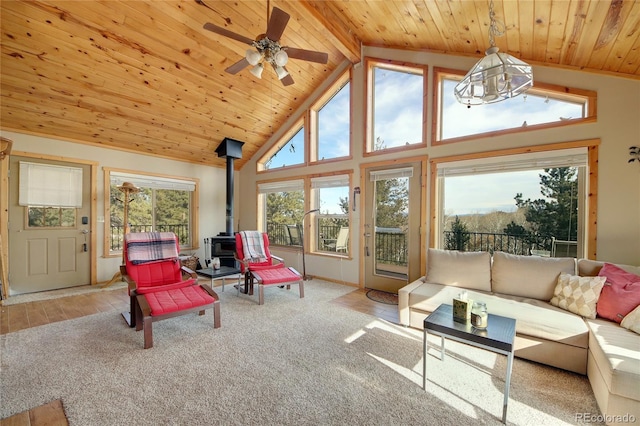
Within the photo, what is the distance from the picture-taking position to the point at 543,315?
2363mm

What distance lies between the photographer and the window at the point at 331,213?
499 cm

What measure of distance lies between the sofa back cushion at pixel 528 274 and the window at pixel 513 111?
5.32 feet

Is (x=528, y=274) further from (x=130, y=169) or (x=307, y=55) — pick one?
(x=130, y=169)

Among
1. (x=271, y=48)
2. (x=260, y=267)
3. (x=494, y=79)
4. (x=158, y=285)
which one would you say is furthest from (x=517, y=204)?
(x=158, y=285)

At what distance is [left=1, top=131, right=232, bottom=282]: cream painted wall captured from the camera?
14.0 feet

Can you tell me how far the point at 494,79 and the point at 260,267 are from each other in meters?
3.69

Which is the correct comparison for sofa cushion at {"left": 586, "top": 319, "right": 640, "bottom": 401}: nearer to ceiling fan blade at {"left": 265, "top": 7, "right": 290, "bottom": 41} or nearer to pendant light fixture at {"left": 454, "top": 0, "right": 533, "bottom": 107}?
pendant light fixture at {"left": 454, "top": 0, "right": 533, "bottom": 107}

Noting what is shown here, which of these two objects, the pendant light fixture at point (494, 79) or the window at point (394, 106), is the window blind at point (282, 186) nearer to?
the window at point (394, 106)

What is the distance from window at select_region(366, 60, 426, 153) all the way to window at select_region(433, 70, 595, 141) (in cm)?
31

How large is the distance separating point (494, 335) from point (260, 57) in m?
3.10

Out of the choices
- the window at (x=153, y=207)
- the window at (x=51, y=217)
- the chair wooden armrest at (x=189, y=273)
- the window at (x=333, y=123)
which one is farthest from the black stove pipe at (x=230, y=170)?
the window at (x=51, y=217)

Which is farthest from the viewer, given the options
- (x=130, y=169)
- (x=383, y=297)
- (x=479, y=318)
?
(x=130, y=169)

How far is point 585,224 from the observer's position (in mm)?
3053

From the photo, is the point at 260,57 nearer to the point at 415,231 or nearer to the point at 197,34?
the point at 197,34
